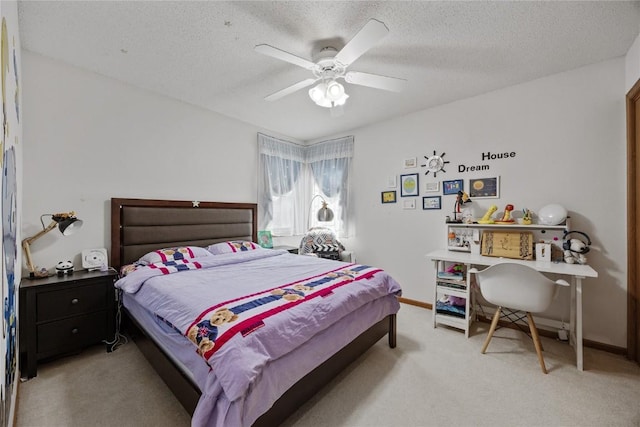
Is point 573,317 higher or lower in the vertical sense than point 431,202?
lower

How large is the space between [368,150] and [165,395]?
11.8 ft

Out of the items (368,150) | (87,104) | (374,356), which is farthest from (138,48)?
(374,356)

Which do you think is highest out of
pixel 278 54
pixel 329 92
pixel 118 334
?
pixel 278 54

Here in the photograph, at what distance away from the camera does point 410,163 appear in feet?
11.6

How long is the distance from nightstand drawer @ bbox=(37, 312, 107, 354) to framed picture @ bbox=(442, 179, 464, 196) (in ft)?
12.4

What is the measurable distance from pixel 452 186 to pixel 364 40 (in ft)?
7.24

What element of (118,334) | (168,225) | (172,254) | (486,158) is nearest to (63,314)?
(118,334)

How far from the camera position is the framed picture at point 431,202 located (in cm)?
331

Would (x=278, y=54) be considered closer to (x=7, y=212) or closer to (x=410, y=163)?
(x=7, y=212)

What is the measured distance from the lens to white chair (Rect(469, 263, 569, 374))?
6.63ft

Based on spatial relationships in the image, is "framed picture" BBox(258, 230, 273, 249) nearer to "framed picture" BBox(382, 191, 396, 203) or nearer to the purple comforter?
the purple comforter

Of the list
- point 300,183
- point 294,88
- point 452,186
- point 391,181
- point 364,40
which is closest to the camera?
point 364,40

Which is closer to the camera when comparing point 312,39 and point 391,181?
point 312,39

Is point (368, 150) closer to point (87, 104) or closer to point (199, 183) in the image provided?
point (199, 183)
